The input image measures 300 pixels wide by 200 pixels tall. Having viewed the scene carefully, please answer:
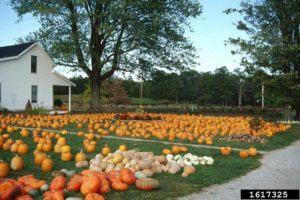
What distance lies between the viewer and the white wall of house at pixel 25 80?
32844 millimetres

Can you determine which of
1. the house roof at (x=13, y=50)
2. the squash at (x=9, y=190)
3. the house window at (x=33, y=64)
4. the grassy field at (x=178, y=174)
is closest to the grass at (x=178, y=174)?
the grassy field at (x=178, y=174)

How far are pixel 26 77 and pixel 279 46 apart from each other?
20.2 metres

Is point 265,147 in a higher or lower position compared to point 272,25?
lower

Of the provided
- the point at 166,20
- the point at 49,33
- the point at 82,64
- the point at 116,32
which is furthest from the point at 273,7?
the point at 49,33

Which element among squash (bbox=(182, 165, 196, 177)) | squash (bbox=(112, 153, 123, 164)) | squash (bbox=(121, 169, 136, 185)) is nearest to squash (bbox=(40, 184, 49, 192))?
squash (bbox=(121, 169, 136, 185))

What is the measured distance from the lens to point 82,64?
32.9 meters

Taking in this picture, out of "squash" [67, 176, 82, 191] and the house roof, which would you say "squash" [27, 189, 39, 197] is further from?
the house roof

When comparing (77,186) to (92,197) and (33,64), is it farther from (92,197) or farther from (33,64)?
(33,64)

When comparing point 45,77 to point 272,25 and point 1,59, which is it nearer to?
point 1,59

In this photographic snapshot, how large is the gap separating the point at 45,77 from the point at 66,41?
19.0 ft

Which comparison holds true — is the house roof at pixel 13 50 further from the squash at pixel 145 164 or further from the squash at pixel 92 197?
the squash at pixel 92 197

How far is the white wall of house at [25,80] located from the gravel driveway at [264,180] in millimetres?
25746

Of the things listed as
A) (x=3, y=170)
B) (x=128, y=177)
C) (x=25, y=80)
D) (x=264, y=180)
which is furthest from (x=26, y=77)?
(x=264, y=180)

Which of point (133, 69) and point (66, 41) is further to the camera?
point (133, 69)
